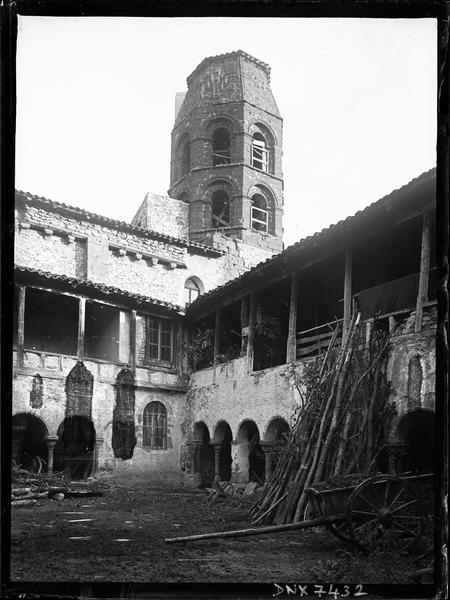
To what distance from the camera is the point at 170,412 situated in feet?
57.8

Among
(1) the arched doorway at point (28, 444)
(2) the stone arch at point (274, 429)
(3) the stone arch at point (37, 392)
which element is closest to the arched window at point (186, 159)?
(1) the arched doorway at point (28, 444)

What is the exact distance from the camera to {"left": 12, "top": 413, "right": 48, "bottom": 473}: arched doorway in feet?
45.6

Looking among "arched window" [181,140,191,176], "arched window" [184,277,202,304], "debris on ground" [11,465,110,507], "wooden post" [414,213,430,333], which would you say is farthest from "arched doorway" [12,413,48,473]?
"arched window" [181,140,191,176]

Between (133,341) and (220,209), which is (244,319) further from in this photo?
(220,209)

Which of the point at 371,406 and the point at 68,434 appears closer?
the point at 371,406

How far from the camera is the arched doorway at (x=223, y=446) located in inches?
674

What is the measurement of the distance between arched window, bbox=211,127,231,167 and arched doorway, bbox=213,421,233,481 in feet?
49.4

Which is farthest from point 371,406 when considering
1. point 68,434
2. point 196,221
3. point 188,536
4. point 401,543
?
point 196,221

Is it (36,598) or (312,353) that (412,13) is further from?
(312,353)

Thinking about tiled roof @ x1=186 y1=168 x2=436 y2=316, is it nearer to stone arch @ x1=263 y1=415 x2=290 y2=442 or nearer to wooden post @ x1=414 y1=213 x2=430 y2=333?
wooden post @ x1=414 y1=213 x2=430 y2=333

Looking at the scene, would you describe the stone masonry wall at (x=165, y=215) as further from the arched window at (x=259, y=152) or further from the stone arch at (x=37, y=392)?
the stone arch at (x=37, y=392)

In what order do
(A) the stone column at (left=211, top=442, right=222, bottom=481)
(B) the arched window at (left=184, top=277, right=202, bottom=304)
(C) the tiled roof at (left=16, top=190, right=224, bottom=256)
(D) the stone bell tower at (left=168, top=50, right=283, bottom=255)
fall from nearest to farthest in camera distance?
(A) the stone column at (left=211, top=442, right=222, bottom=481) → (C) the tiled roof at (left=16, top=190, right=224, bottom=256) → (B) the arched window at (left=184, top=277, right=202, bottom=304) → (D) the stone bell tower at (left=168, top=50, right=283, bottom=255)

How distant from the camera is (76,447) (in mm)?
15102

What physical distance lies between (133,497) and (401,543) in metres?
8.40
